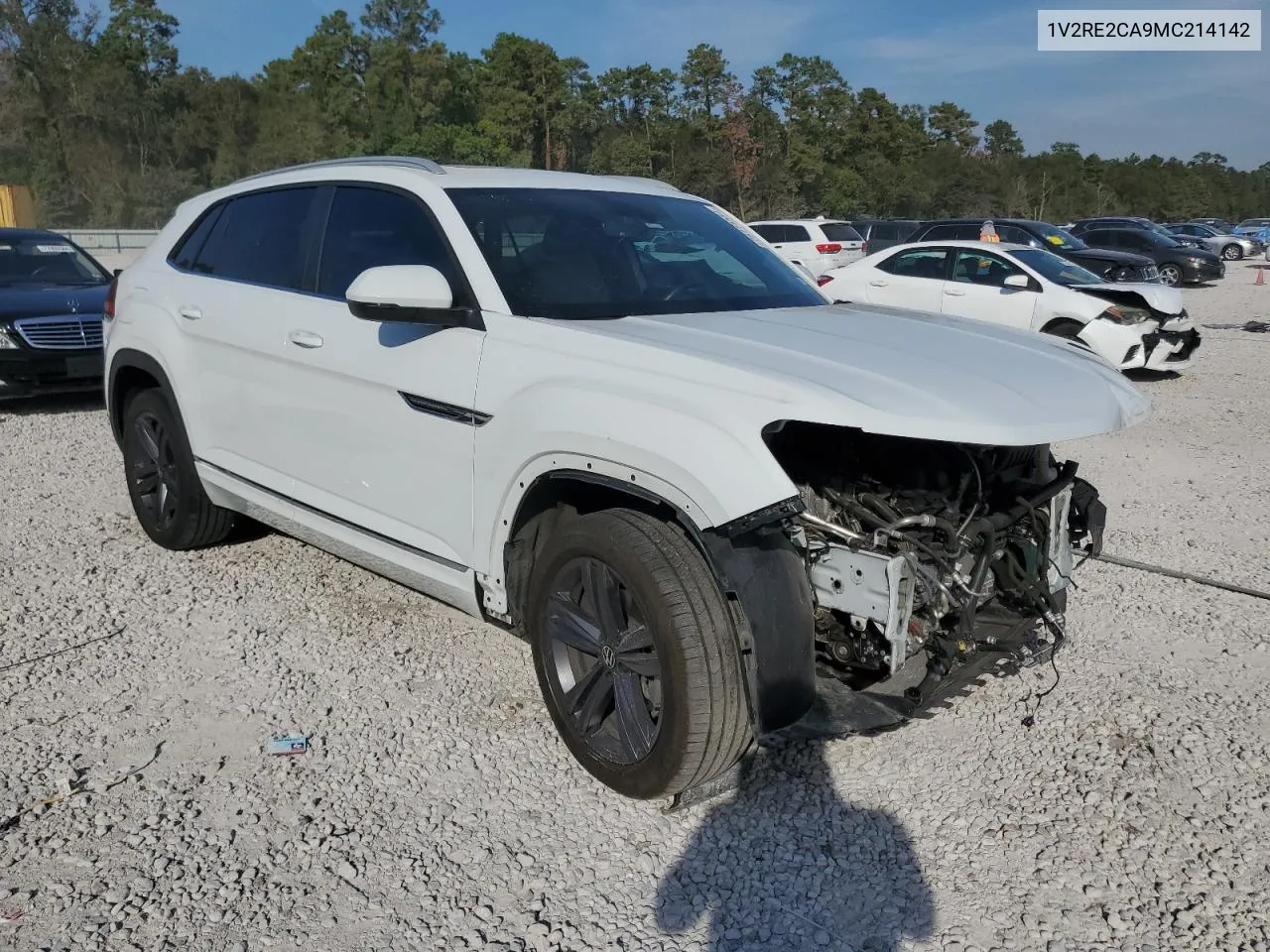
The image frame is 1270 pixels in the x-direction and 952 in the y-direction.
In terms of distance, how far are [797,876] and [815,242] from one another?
21.6 m

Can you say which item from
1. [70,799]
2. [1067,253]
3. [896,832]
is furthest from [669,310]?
[1067,253]

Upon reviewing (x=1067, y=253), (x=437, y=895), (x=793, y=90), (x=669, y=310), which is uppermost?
(x=793, y=90)

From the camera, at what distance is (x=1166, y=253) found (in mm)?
27484

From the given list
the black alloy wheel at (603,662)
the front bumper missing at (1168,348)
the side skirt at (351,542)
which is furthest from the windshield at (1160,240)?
the black alloy wheel at (603,662)

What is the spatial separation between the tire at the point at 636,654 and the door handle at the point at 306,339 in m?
1.31

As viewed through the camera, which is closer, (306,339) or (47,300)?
(306,339)

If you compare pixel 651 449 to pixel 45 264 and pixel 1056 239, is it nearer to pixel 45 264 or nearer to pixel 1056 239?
pixel 45 264

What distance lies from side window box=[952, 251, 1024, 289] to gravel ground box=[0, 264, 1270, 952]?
27.3ft

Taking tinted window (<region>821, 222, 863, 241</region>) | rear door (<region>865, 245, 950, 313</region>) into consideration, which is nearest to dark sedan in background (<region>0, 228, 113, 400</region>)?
rear door (<region>865, 245, 950, 313</region>)

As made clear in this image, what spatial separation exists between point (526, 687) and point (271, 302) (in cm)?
183

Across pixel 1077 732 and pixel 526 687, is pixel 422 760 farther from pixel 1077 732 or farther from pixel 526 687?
pixel 1077 732

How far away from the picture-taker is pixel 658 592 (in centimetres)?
281

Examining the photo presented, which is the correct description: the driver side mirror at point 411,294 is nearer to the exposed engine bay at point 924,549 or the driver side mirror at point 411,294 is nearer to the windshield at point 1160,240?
the exposed engine bay at point 924,549

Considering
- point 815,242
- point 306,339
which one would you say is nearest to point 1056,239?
point 815,242
